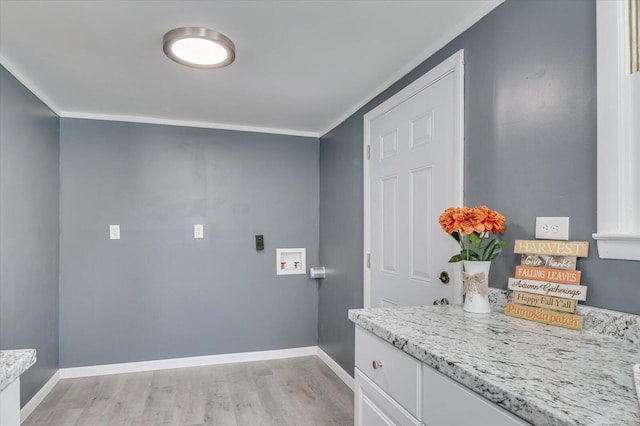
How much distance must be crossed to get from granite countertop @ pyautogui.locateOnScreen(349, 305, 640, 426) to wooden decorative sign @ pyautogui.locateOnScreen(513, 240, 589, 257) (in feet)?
0.60

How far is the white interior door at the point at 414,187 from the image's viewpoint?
187cm

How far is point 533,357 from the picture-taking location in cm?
94

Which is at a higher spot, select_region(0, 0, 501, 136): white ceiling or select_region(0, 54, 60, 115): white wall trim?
select_region(0, 0, 501, 136): white ceiling

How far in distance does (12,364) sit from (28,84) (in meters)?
2.26

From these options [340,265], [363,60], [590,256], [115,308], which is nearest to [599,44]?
[590,256]

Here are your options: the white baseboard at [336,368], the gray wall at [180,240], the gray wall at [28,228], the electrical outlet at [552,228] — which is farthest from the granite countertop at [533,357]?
the gray wall at [180,240]

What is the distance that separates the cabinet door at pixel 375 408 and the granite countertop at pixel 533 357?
0.66 ft

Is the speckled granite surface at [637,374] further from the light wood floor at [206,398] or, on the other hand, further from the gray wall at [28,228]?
the gray wall at [28,228]

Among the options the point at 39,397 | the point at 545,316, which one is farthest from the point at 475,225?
the point at 39,397

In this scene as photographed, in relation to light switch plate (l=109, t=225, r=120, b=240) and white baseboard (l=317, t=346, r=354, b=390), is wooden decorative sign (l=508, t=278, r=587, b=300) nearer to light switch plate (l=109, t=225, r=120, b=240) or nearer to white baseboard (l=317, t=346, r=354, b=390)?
white baseboard (l=317, t=346, r=354, b=390)

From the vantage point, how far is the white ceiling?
1.70 meters

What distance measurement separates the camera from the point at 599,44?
118 cm

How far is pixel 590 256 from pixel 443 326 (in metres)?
0.51

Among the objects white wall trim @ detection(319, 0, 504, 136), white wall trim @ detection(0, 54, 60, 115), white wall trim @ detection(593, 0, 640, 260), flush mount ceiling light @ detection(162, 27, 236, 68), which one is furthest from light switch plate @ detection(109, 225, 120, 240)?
white wall trim @ detection(593, 0, 640, 260)
